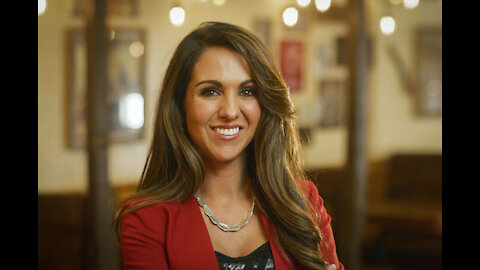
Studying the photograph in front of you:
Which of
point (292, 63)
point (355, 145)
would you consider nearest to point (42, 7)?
point (355, 145)

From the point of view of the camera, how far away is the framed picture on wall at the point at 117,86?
4160mm

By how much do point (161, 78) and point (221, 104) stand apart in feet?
2.24

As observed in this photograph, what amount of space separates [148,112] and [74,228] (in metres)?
1.02

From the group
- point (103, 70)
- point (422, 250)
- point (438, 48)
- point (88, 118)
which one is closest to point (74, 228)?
point (88, 118)

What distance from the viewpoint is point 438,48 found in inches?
254

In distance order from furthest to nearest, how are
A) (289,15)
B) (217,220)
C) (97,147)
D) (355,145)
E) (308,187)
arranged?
(355,145) → (289,15) → (97,147) → (308,187) → (217,220)

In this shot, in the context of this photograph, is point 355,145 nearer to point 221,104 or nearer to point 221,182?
point 221,182

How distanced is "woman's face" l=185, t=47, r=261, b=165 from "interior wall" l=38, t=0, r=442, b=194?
59 cm

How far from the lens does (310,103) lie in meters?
6.08

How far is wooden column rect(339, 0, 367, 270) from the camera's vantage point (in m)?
4.80

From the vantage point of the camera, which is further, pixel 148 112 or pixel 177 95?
pixel 148 112

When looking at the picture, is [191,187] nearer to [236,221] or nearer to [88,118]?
[236,221]

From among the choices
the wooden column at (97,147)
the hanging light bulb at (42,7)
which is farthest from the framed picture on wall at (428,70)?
the hanging light bulb at (42,7)

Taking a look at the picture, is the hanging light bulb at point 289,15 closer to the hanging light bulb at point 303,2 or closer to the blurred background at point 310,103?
the blurred background at point 310,103
